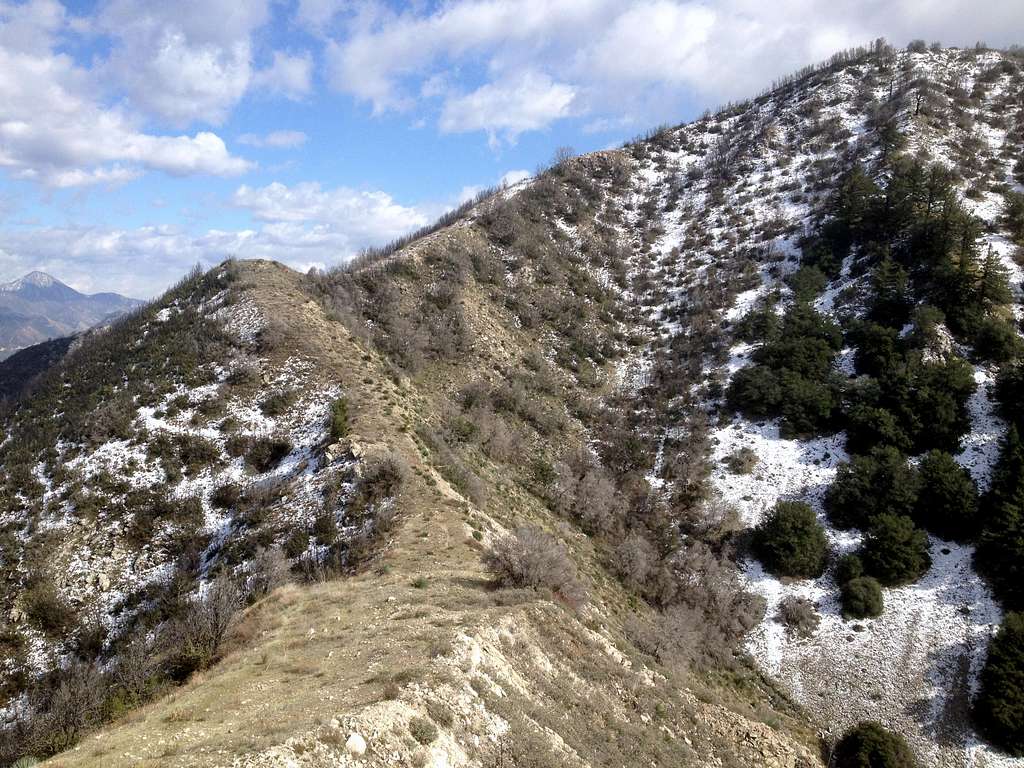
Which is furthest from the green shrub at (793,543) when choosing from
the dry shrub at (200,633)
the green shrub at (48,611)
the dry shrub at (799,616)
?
the green shrub at (48,611)

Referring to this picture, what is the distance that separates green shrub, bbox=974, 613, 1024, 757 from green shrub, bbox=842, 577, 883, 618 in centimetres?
394

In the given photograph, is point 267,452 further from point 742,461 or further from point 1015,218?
point 1015,218

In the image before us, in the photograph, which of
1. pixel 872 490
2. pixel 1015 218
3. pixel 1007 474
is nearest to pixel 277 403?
pixel 872 490

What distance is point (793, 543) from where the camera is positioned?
89.4 feet

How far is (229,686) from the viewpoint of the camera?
1083 centimetres

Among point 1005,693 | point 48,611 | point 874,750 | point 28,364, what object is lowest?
point 874,750

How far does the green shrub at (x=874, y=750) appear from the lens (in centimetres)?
1866

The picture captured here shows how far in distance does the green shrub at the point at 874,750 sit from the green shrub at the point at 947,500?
11.6 metres

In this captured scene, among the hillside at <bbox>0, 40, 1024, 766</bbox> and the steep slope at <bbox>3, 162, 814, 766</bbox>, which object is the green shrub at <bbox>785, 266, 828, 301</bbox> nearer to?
the hillside at <bbox>0, 40, 1024, 766</bbox>

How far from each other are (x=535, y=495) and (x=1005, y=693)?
19.3 m

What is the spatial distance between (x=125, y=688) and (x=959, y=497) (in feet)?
107

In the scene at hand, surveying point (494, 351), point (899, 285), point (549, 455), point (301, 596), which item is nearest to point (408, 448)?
point (301, 596)

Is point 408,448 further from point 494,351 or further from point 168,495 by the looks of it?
point 494,351

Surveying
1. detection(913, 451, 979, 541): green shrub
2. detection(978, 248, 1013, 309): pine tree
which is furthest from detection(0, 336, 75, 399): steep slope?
detection(978, 248, 1013, 309): pine tree
